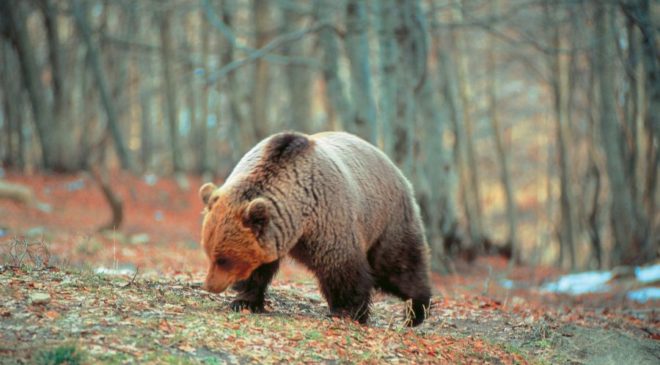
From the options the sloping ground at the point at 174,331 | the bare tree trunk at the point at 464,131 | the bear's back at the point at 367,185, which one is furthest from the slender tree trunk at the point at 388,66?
the bare tree trunk at the point at 464,131

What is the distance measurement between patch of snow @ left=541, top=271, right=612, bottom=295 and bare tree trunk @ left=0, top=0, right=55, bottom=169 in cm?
1780

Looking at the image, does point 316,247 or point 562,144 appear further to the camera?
point 562,144

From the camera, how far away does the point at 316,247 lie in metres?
7.05

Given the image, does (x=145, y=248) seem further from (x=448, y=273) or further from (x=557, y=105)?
(x=557, y=105)

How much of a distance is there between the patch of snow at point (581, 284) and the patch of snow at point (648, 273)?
616mm

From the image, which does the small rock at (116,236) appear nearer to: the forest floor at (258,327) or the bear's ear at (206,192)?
the forest floor at (258,327)

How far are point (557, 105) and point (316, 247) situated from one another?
17424mm

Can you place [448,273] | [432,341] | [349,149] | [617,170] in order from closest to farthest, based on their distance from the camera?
[432,341] < [349,149] < [448,273] < [617,170]

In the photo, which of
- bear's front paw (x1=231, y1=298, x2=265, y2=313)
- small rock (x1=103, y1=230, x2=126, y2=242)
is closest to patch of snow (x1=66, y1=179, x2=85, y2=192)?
small rock (x1=103, y1=230, x2=126, y2=242)

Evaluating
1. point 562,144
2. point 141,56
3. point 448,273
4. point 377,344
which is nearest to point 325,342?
point 377,344

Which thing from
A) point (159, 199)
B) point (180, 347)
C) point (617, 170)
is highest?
point (180, 347)

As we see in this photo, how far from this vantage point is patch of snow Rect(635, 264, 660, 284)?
49.4 ft

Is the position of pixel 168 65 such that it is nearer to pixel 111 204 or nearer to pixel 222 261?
pixel 111 204

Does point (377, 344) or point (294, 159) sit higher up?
point (294, 159)
